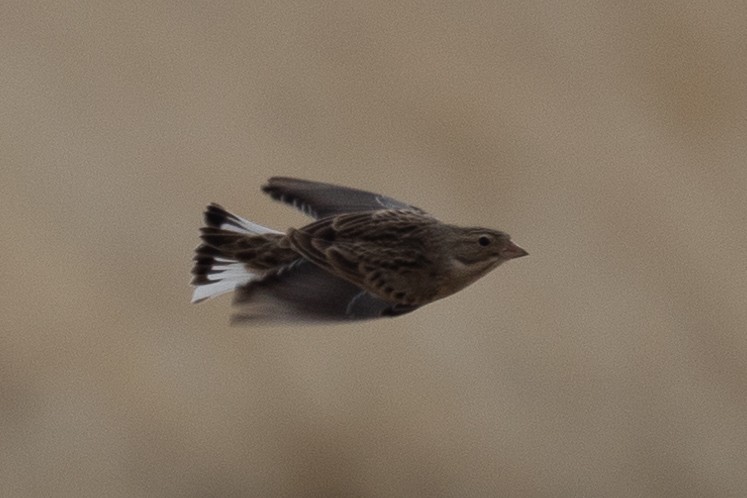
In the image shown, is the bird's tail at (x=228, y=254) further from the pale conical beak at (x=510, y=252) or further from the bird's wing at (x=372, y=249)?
the pale conical beak at (x=510, y=252)

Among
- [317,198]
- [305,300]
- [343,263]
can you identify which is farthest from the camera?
[317,198]

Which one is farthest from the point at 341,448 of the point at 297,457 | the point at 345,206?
the point at 345,206

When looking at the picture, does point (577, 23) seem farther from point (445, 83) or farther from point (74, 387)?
point (74, 387)

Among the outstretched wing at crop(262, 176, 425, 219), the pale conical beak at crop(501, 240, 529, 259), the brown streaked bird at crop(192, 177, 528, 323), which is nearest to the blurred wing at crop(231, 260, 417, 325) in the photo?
the brown streaked bird at crop(192, 177, 528, 323)

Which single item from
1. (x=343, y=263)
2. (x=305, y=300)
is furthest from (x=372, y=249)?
(x=305, y=300)

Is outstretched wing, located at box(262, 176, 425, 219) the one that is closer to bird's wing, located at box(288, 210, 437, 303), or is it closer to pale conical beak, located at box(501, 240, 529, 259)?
bird's wing, located at box(288, 210, 437, 303)

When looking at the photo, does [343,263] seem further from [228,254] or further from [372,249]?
[228,254]
